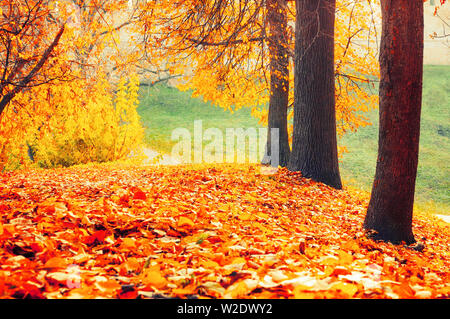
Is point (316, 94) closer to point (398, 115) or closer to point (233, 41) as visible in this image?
point (233, 41)

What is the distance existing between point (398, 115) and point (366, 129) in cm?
2102

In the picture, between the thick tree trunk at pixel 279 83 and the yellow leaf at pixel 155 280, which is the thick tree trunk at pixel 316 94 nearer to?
the thick tree trunk at pixel 279 83

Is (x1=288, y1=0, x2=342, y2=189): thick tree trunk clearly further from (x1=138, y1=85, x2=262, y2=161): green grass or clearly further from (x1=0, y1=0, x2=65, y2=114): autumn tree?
(x1=138, y1=85, x2=262, y2=161): green grass

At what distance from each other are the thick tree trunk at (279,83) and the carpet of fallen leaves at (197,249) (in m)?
3.84

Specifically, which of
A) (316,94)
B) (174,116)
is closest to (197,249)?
(316,94)

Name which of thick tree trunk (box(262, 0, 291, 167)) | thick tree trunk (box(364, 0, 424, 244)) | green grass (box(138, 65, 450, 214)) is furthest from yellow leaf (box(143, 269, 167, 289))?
green grass (box(138, 65, 450, 214))

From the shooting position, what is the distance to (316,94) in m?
7.39

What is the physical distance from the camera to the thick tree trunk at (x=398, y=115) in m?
4.32

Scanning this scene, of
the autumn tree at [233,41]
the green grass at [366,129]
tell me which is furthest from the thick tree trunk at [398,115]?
the green grass at [366,129]

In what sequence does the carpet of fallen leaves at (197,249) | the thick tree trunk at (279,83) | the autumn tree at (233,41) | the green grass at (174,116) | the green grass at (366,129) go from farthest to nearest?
1. the green grass at (174,116)
2. the green grass at (366,129)
3. the thick tree trunk at (279,83)
4. the autumn tree at (233,41)
5. the carpet of fallen leaves at (197,249)

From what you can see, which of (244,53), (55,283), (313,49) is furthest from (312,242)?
(244,53)
